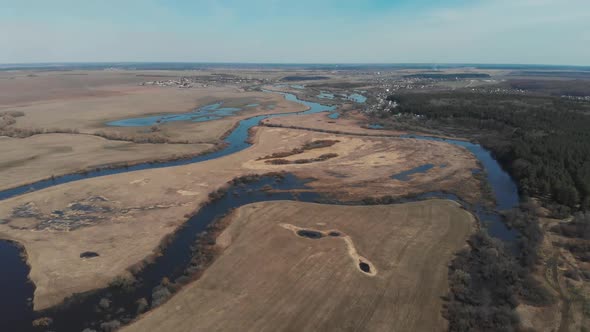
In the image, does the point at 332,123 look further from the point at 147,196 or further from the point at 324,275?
the point at 324,275

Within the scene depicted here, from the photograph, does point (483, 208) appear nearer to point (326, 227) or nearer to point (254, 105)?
point (326, 227)

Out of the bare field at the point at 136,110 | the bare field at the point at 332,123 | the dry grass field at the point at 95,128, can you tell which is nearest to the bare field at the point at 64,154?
the dry grass field at the point at 95,128

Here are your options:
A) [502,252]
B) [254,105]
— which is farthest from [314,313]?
[254,105]

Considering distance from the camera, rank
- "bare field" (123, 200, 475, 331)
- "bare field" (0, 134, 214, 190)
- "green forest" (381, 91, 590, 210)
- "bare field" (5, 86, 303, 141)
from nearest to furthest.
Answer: "bare field" (123, 200, 475, 331) < "green forest" (381, 91, 590, 210) < "bare field" (0, 134, 214, 190) < "bare field" (5, 86, 303, 141)

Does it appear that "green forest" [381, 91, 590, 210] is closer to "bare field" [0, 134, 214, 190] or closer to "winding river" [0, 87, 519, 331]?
"winding river" [0, 87, 519, 331]

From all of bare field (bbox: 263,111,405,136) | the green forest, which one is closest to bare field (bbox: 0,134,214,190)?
bare field (bbox: 263,111,405,136)

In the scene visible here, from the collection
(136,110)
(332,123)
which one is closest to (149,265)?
(332,123)

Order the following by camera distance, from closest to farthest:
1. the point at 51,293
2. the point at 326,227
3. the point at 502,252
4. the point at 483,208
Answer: the point at 51,293, the point at 502,252, the point at 326,227, the point at 483,208
